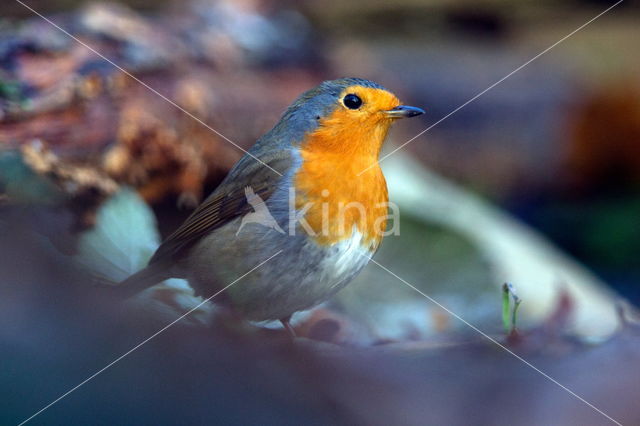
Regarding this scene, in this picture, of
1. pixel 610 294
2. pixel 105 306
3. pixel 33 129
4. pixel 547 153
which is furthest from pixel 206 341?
pixel 547 153

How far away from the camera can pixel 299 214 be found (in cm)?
153

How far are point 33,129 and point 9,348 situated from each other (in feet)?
5.66

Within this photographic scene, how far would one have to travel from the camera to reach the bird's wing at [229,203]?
1.61 m

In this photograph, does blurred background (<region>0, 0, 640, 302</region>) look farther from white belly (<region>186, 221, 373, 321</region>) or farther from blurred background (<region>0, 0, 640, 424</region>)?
white belly (<region>186, 221, 373, 321</region>)

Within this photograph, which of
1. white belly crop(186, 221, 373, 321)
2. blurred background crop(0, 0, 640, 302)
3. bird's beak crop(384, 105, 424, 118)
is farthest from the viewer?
blurred background crop(0, 0, 640, 302)

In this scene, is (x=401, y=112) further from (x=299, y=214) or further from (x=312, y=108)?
(x=299, y=214)

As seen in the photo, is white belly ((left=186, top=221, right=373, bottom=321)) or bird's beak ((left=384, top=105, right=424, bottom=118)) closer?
white belly ((left=186, top=221, right=373, bottom=321))

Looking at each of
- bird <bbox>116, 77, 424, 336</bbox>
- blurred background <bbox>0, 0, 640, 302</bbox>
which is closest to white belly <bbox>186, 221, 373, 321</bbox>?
bird <bbox>116, 77, 424, 336</bbox>

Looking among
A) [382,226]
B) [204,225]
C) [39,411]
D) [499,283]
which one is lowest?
[499,283]

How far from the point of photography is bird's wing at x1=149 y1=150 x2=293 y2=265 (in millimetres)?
1611

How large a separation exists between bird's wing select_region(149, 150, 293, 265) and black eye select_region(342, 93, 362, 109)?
Answer: 176mm

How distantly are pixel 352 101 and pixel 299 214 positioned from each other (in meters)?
0.31

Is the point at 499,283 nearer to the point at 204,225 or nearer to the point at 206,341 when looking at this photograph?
the point at 204,225

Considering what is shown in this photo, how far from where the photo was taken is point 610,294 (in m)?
2.78
